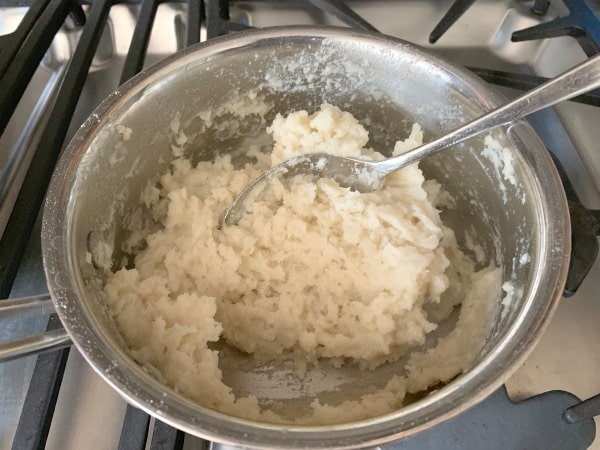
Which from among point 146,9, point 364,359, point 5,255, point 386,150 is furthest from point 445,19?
point 5,255

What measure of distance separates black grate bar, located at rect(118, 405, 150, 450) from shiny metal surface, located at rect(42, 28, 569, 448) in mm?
125

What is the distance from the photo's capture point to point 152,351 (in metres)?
0.74

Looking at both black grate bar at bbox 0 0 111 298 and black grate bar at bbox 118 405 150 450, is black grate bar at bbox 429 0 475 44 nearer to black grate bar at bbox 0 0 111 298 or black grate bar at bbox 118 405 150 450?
black grate bar at bbox 0 0 111 298

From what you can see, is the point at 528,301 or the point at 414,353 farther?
the point at 414,353

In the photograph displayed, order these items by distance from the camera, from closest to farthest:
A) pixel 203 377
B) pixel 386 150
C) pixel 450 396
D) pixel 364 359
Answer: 1. pixel 450 396
2. pixel 203 377
3. pixel 364 359
4. pixel 386 150

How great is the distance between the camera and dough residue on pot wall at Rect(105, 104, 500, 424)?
0.81 meters

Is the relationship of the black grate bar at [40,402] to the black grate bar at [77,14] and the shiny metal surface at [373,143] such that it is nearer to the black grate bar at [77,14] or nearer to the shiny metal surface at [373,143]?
the shiny metal surface at [373,143]

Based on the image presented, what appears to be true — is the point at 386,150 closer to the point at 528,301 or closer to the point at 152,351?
the point at 528,301

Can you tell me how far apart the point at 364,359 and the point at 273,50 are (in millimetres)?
520

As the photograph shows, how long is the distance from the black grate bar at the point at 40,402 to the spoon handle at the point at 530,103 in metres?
0.58

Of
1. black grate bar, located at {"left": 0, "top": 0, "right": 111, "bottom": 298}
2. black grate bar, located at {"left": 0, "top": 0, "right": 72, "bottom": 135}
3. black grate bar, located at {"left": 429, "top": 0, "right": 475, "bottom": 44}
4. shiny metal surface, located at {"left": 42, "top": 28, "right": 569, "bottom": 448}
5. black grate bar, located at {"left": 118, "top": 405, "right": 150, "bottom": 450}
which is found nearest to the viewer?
shiny metal surface, located at {"left": 42, "top": 28, "right": 569, "bottom": 448}

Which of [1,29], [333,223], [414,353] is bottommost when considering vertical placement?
[414,353]

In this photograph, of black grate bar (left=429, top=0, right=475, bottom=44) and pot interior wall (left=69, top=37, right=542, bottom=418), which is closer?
pot interior wall (left=69, top=37, right=542, bottom=418)

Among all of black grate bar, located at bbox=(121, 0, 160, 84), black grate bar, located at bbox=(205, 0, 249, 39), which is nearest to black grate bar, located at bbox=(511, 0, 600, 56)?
black grate bar, located at bbox=(205, 0, 249, 39)
